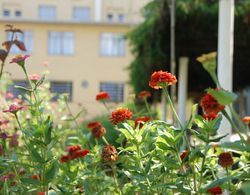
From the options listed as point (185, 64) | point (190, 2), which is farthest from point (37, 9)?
point (190, 2)

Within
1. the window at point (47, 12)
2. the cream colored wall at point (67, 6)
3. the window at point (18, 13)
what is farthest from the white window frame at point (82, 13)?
the window at point (18, 13)

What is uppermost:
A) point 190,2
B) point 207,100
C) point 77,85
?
point 190,2

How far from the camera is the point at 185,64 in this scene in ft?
28.1

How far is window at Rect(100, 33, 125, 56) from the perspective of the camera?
72.1ft

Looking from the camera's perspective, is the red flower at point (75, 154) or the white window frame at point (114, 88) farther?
the white window frame at point (114, 88)

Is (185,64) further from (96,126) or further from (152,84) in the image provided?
(152,84)

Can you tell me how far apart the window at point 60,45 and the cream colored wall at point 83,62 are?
208 millimetres

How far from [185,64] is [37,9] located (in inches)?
701

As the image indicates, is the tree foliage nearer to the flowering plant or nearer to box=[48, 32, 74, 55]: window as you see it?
the flowering plant

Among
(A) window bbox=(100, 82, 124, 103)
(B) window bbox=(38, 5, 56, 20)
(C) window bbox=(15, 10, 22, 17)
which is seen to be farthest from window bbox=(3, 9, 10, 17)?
(A) window bbox=(100, 82, 124, 103)

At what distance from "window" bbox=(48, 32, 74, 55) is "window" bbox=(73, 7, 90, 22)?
3.13 metres

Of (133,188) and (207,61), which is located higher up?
(207,61)

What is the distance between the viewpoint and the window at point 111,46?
21984 mm

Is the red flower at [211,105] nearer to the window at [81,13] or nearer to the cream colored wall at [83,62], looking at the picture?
the cream colored wall at [83,62]
